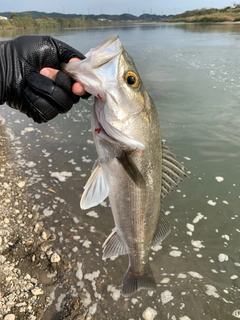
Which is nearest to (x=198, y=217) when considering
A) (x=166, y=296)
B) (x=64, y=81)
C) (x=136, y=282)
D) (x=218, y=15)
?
(x=166, y=296)

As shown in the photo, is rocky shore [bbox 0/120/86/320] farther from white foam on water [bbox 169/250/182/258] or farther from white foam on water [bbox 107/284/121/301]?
white foam on water [bbox 169/250/182/258]

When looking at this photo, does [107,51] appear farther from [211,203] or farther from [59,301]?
[211,203]


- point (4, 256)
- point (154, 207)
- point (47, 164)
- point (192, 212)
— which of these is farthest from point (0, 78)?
point (47, 164)

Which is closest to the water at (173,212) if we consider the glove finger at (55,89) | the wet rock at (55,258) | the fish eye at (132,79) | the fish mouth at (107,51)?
the wet rock at (55,258)

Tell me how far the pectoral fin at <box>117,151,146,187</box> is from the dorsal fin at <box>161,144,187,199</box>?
1.01 ft

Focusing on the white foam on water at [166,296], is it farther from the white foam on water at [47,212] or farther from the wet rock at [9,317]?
the white foam on water at [47,212]

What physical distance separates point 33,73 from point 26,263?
272 centimetres

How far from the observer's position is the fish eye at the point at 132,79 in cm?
211

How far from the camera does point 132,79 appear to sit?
84.1 inches

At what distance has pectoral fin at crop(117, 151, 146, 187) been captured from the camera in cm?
226

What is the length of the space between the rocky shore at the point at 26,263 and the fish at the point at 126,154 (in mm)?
1403

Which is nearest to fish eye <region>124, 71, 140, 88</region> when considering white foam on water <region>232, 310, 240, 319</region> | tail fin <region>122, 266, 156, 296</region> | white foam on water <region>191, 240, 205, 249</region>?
tail fin <region>122, 266, 156, 296</region>

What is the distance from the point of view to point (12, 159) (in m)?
7.19

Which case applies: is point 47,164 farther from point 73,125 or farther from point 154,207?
point 154,207
